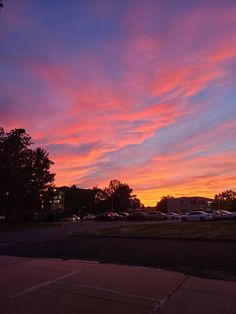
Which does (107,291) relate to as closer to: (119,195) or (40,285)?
(40,285)

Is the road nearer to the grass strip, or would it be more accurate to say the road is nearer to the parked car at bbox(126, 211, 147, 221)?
the grass strip

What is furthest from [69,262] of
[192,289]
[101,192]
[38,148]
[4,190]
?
[101,192]

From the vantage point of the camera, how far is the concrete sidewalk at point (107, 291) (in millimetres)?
7945

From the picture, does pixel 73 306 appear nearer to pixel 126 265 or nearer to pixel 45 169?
pixel 126 265

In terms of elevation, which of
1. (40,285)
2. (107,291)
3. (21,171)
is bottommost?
(107,291)

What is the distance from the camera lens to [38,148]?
226 feet

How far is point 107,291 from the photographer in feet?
30.5

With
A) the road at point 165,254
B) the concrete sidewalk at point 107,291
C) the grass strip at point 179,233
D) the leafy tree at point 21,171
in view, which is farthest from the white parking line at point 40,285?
the leafy tree at point 21,171

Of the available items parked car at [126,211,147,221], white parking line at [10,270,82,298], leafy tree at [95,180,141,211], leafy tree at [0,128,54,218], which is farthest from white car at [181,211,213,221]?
leafy tree at [95,180,141,211]

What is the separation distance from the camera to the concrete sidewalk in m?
7.95

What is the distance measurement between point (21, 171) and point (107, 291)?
1968 inches

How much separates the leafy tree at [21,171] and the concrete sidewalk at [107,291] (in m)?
45.3

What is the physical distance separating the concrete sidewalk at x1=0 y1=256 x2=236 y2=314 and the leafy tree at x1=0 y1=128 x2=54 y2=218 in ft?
149

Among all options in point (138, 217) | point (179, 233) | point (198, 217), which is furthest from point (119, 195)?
point (179, 233)
